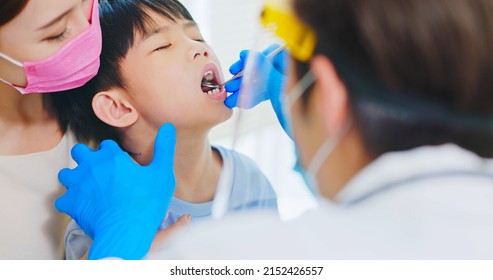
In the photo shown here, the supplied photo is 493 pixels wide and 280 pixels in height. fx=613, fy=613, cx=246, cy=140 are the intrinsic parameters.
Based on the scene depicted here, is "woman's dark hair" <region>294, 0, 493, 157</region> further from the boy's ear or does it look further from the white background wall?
the boy's ear

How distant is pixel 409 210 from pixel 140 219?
487 mm

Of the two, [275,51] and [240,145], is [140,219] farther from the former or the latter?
[275,51]

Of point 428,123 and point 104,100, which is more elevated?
point 428,123

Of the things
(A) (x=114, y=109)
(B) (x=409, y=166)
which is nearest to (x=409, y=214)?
(B) (x=409, y=166)

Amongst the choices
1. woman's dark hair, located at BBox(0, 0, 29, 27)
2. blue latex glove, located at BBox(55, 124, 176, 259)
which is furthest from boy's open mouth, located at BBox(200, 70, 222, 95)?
woman's dark hair, located at BBox(0, 0, 29, 27)

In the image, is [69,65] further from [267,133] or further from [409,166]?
[409,166]

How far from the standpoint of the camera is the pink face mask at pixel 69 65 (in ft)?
3.79

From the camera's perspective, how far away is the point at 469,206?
791 millimetres

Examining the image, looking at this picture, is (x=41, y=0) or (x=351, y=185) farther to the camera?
(x=41, y=0)

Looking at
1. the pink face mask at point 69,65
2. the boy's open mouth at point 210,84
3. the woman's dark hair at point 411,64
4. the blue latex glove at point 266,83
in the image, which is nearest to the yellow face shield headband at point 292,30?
the woman's dark hair at point 411,64

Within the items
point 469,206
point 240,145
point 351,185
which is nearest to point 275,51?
point 240,145

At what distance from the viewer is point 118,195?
110 centimetres

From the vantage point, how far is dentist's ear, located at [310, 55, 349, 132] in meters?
0.84

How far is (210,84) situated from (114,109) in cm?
20
